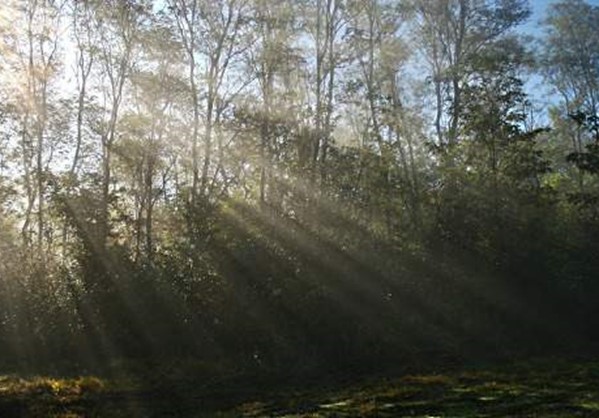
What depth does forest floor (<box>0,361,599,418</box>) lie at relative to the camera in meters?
11.9

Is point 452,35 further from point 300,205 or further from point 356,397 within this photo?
point 356,397

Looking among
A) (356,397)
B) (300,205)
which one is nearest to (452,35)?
(300,205)

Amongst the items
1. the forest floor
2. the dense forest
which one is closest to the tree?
the dense forest

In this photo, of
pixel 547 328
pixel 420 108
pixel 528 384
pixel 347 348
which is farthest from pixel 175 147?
pixel 528 384

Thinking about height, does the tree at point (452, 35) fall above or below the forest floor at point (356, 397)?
above

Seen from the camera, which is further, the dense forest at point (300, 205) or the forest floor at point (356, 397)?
the dense forest at point (300, 205)

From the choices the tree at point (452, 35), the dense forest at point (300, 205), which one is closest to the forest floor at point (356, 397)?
the dense forest at point (300, 205)

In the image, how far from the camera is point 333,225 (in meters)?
28.5

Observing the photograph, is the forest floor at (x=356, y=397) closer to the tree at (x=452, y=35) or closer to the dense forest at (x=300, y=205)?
the dense forest at (x=300, y=205)

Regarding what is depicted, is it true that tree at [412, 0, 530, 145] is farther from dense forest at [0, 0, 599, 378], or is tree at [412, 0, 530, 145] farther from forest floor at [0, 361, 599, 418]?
forest floor at [0, 361, 599, 418]

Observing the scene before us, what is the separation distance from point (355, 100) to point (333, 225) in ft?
29.3

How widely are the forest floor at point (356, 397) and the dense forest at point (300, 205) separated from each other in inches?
131

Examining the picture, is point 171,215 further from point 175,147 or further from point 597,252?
point 597,252

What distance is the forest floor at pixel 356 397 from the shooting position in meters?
11.9
